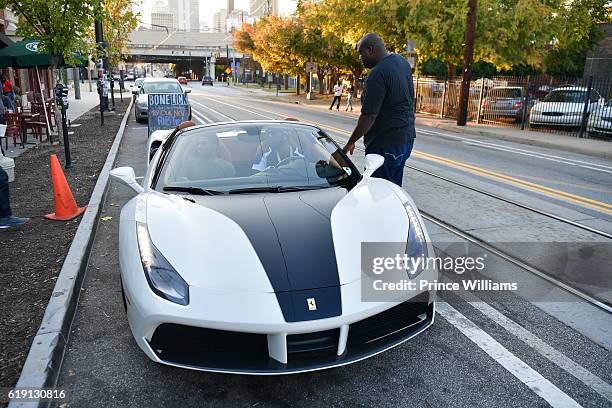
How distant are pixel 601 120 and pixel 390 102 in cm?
1483

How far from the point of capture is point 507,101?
2167 cm

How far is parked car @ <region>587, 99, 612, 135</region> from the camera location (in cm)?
1622

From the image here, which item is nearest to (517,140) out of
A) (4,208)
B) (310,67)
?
(4,208)

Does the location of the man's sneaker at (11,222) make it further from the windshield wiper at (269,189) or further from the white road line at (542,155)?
the white road line at (542,155)

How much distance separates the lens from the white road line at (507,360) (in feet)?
9.14

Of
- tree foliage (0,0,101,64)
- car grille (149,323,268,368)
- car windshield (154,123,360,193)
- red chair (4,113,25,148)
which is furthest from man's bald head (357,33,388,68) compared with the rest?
red chair (4,113,25,148)

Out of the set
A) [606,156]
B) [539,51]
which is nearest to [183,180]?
[606,156]

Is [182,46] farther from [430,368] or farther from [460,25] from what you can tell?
[430,368]

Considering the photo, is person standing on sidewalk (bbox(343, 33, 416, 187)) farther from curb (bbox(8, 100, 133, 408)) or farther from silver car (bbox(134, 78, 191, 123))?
silver car (bbox(134, 78, 191, 123))

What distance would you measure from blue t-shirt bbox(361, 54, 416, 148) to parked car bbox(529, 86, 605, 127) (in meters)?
15.3

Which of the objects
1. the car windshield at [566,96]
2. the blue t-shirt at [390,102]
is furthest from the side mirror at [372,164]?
the car windshield at [566,96]

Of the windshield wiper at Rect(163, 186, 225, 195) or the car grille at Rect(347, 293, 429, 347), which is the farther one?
the windshield wiper at Rect(163, 186, 225, 195)

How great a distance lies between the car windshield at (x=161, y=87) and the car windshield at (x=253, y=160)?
47.1ft

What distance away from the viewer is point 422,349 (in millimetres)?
3279
